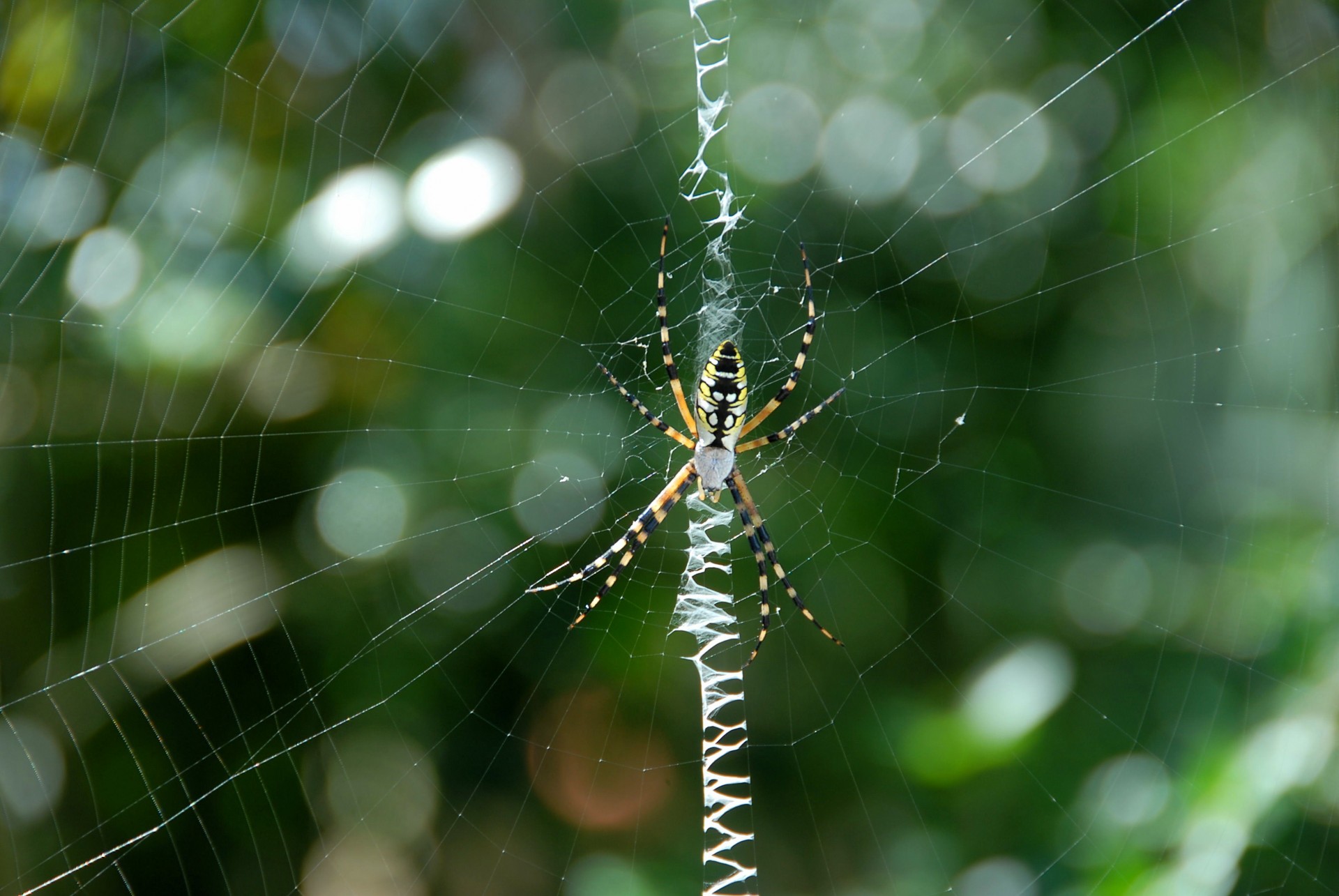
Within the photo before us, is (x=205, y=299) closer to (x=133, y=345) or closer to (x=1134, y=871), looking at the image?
(x=133, y=345)

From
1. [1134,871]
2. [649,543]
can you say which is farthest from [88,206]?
[1134,871]

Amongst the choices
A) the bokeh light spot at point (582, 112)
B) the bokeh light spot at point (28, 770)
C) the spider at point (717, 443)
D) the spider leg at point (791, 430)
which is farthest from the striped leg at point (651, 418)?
the bokeh light spot at point (28, 770)

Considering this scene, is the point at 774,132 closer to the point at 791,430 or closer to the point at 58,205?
the point at 791,430

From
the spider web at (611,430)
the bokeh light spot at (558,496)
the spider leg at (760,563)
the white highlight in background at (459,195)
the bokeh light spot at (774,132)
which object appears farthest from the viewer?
the spider leg at (760,563)

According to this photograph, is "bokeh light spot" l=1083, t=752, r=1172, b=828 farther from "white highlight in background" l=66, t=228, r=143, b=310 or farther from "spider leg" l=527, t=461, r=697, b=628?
"white highlight in background" l=66, t=228, r=143, b=310

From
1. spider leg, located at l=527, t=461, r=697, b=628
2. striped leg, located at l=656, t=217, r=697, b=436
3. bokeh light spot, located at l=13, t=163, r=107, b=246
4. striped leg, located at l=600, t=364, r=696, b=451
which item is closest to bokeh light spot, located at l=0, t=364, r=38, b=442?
bokeh light spot, located at l=13, t=163, r=107, b=246

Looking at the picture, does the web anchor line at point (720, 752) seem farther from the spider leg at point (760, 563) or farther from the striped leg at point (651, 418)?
the striped leg at point (651, 418)
